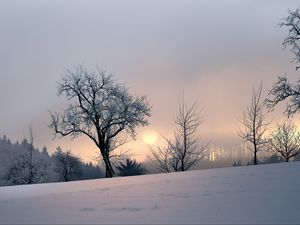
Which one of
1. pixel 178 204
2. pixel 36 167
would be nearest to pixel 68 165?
pixel 36 167

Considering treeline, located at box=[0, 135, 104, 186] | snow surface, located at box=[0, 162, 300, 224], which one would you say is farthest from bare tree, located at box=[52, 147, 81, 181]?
snow surface, located at box=[0, 162, 300, 224]

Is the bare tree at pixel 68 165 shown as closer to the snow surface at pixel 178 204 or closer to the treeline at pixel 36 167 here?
the treeline at pixel 36 167

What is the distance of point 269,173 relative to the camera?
1290cm

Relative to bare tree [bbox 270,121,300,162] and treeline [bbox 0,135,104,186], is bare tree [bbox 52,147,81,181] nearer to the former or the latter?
treeline [bbox 0,135,104,186]

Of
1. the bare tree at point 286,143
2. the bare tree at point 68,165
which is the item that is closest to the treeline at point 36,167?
the bare tree at point 68,165

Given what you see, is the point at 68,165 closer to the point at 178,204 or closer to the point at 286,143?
the point at 286,143

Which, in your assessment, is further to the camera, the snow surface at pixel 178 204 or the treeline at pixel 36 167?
the treeline at pixel 36 167

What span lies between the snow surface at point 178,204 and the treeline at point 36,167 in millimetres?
32439

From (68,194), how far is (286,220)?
6.93 meters

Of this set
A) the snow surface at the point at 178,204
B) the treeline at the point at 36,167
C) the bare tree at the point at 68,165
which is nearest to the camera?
the snow surface at the point at 178,204

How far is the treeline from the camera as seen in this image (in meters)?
48.1

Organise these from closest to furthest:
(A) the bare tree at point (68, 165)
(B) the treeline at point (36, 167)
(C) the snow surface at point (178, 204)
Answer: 1. (C) the snow surface at point (178, 204)
2. (B) the treeline at point (36, 167)
3. (A) the bare tree at point (68, 165)

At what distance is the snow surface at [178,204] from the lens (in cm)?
712

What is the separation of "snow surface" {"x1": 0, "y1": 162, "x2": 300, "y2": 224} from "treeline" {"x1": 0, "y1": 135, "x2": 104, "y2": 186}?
32439 millimetres
